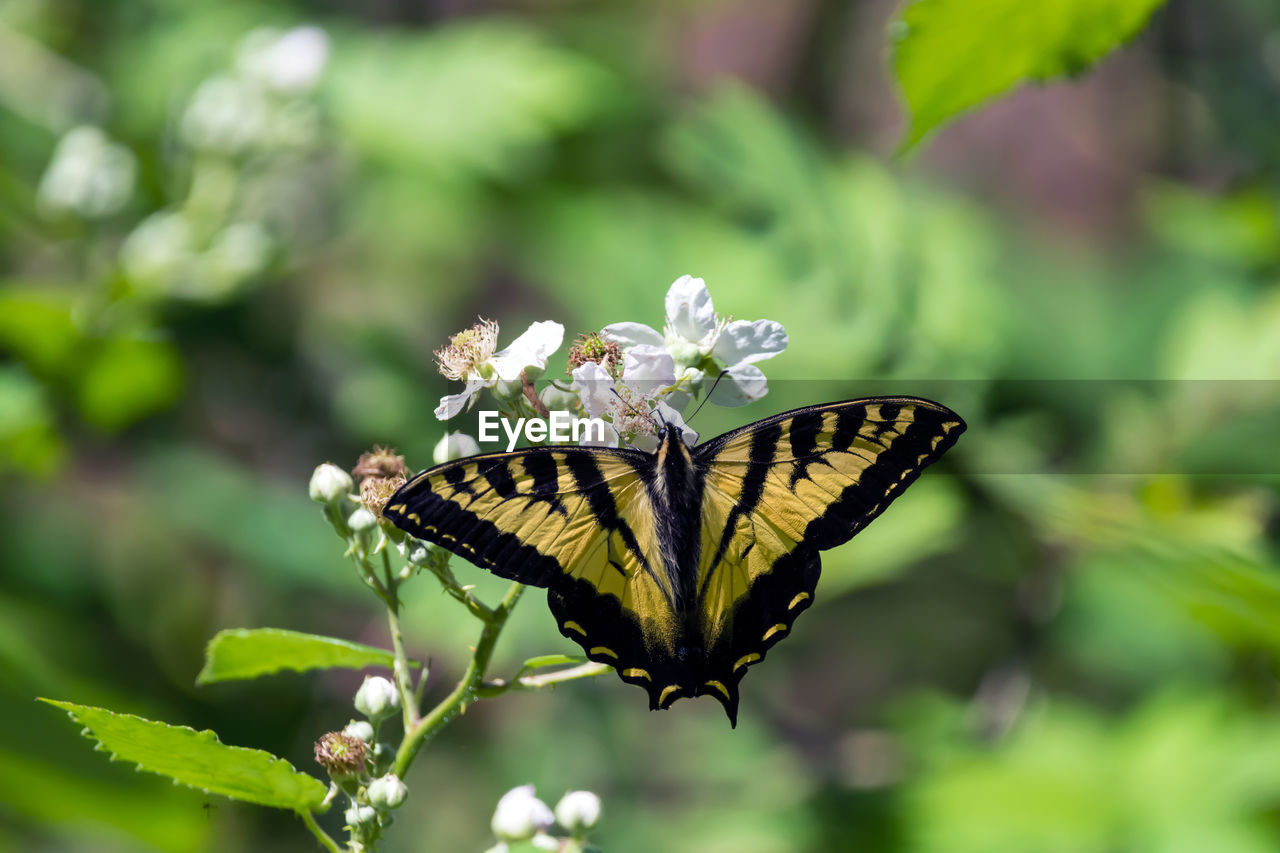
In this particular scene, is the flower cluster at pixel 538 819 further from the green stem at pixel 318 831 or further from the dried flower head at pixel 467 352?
the dried flower head at pixel 467 352

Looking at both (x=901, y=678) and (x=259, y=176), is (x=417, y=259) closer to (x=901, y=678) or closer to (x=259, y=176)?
(x=259, y=176)

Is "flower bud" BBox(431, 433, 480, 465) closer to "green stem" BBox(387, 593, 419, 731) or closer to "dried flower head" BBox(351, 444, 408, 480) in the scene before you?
"dried flower head" BBox(351, 444, 408, 480)

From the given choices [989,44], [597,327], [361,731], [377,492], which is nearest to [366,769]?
[361,731]

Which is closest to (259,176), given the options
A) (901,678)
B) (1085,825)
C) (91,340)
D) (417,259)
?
(91,340)

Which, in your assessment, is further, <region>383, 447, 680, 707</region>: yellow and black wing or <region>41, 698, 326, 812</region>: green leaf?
<region>383, 447, 680, 707</region>: yellow and black wing

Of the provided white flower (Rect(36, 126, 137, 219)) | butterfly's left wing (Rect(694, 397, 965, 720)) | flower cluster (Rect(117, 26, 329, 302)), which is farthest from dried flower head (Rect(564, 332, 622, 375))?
white flower (Rect(36, 126, 137, 219))

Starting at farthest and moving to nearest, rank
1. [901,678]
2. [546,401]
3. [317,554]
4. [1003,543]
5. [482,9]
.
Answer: [482,9]
[901,678]
[317,554]
[1003,543]
[546,401]
